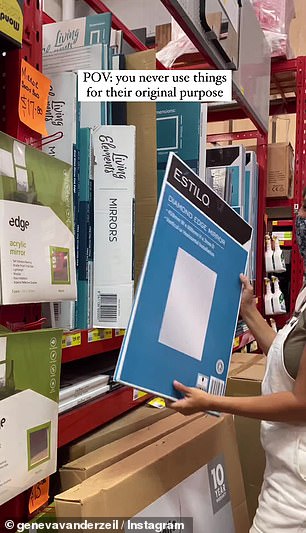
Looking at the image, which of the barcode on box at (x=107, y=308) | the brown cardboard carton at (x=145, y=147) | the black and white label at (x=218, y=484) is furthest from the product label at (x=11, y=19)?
the black and white label at (x=218, y=484)

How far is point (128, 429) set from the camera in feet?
4.20

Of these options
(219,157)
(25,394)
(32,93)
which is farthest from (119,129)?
(219,157)

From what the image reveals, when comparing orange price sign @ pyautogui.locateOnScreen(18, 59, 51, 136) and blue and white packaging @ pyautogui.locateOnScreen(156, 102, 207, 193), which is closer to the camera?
orange price sign @ pyautogui.locateOnScreen(18, 59, 51, 136)

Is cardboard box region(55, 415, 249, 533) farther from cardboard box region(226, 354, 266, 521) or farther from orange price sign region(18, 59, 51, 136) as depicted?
orange price sign region(18, 59, 51, 136)

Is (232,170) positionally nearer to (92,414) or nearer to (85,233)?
(85,233)

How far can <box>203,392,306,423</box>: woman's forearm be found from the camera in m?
1.00

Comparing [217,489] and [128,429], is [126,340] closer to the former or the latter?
[128,429]

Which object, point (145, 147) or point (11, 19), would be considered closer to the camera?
point (11, 19)

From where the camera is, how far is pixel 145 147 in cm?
125

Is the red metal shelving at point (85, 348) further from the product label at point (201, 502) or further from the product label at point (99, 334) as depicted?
the product label at point (201, 502)

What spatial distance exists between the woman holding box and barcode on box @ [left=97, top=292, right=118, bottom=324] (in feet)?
0.90

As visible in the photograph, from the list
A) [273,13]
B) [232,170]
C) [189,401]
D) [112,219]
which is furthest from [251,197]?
[189,401]

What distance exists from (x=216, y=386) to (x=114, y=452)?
0.28 m

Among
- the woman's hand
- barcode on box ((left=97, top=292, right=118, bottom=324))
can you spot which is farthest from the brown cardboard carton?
the woman's hand
